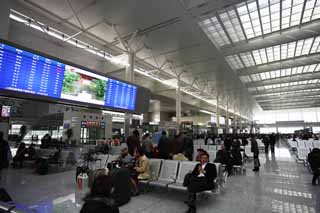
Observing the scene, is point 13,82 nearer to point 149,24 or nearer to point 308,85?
point 149,24

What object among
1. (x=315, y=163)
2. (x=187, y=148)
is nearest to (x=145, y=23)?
(x=187, y=148)

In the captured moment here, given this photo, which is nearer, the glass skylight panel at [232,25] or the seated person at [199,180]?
the seated person at [199,180]

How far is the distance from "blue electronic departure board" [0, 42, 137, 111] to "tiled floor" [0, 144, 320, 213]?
276 centimetres

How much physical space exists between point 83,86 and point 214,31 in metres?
8.83

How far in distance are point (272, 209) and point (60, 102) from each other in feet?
21.1

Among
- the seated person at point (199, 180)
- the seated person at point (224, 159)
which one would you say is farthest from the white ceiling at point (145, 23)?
the seated person at point (199, 180)

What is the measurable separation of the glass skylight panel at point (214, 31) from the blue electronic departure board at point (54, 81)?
5979 millimetres

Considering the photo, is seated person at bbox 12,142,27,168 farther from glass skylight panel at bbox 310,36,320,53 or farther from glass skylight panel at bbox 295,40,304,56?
glass skylight panel at bbox 310,36,320,53

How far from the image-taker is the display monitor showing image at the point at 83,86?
649 centimetres

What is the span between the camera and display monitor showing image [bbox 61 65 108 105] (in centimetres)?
649

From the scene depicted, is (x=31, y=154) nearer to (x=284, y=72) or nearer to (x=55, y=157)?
Result: (x=55, y=157)

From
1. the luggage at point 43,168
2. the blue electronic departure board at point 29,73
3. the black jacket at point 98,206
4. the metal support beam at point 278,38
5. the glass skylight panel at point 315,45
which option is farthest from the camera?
the glass skylight panel at point 315,45

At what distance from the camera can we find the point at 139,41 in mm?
11578

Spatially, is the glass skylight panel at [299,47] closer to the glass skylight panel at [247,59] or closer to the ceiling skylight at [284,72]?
the glass skylight panel at [247,59]
